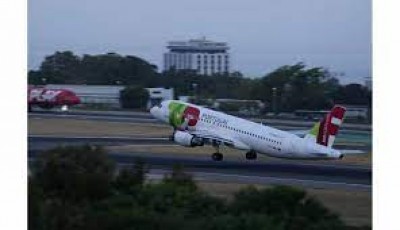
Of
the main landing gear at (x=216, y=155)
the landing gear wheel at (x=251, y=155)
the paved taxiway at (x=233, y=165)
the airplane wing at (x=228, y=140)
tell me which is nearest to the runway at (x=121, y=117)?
the paved taxiway at (x=233, y=165)

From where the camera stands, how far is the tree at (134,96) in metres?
15.1

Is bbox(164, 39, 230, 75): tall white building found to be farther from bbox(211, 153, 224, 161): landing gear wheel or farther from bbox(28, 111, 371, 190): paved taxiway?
bbox(211, 153, 224, 161): landing gear wheel

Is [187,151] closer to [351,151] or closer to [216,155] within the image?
[216,155]

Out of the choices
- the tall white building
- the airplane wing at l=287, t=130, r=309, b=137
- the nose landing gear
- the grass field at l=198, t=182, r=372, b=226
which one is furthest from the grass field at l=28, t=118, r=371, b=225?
the tall white building

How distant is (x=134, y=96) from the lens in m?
15.5

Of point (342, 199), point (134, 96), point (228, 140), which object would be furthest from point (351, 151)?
point (134, 96)

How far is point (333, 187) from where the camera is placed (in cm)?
1488

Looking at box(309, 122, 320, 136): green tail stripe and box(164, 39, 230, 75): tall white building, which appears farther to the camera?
box(309, 122, 320, 136): green tail stripe

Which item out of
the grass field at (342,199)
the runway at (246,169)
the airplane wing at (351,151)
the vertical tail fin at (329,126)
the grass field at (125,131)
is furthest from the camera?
the grass field at (125,131)

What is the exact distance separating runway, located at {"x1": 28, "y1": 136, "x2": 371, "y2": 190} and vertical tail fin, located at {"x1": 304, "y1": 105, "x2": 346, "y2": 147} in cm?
69

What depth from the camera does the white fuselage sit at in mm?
14961

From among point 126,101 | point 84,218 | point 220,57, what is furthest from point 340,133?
point 84,218

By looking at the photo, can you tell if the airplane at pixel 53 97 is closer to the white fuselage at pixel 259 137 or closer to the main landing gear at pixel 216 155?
the white fuselage at pixel 259 137
